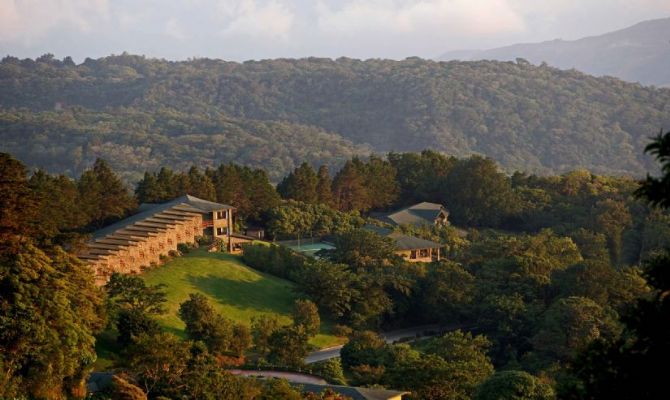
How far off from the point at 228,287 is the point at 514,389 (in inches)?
779

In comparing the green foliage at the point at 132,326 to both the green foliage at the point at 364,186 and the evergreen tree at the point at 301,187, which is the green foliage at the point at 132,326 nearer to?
the evergreen tree at the point at 301,187

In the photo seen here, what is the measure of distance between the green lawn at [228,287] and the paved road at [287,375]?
793 cm

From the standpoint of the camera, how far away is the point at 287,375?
36.0 m

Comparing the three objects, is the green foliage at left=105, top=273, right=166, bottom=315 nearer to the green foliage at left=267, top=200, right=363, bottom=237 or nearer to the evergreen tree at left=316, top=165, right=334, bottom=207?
the green foliage at left=267, top=200, right=363, bottom=237

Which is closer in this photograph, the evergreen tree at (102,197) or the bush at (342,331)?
the bush at (342,331)

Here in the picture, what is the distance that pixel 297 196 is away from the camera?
67812 millimetres

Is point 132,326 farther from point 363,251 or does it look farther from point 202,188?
point 202,188

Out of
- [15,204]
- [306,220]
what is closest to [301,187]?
[306,220]

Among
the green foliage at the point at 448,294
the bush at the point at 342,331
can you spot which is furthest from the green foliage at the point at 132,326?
the green foliage at the point at 448,294

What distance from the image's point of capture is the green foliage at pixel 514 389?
103 ft

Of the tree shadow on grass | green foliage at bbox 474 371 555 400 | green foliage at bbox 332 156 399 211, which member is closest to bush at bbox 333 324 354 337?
the tree shadow on grass

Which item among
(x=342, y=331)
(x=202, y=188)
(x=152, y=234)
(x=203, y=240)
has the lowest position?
(x=342, y=331)

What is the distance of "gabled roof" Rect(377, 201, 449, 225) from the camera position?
67188mm

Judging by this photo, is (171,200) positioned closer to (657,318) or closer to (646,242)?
(646,242)
